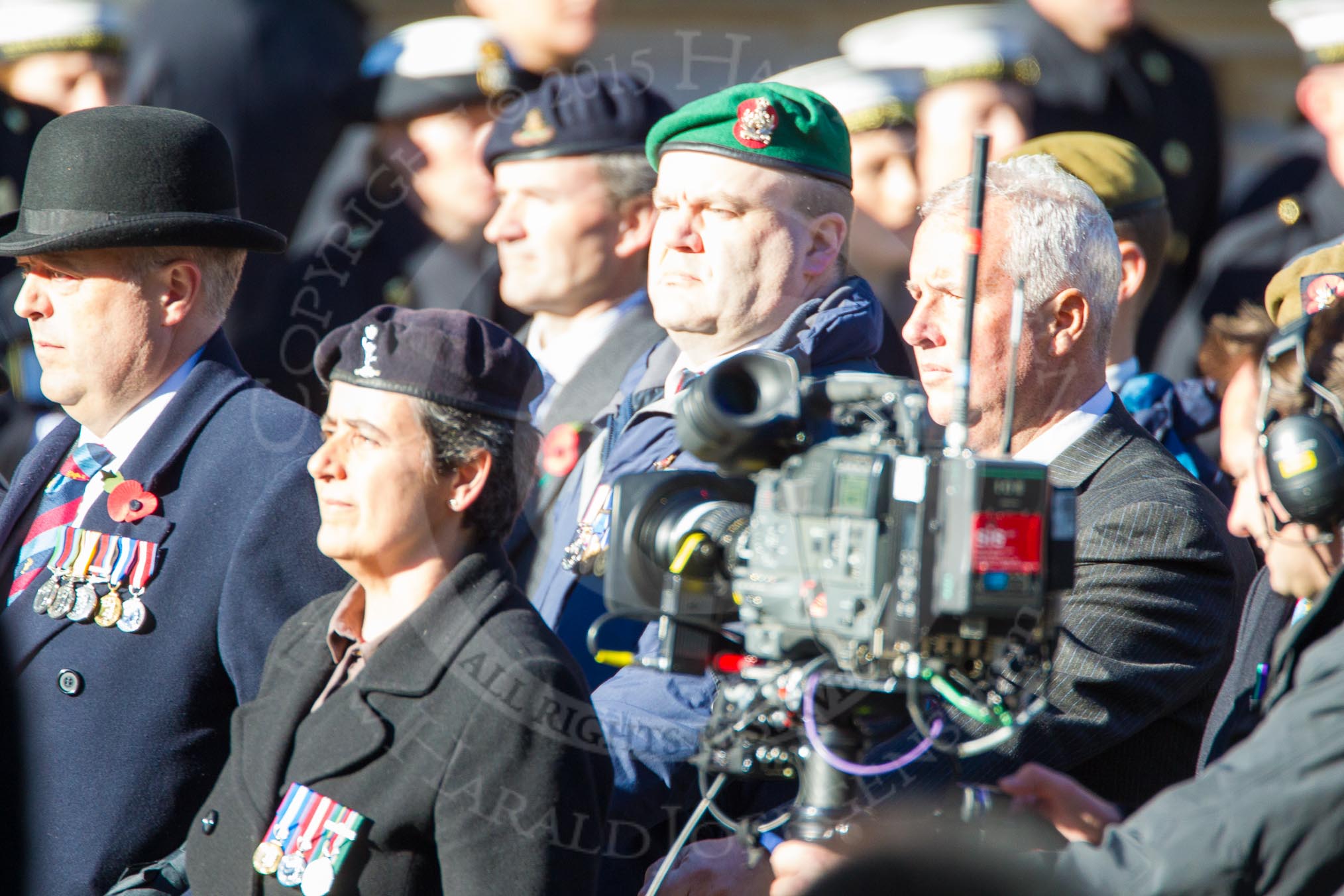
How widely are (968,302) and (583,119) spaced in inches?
81.3

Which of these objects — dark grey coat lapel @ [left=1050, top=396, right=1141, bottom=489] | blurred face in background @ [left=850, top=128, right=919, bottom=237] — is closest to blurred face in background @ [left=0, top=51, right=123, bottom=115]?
blurred face in background @ [left=850, top=128, right=919, bottom=237]

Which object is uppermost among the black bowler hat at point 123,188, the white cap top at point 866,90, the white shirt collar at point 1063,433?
the white cap top at point 866,90

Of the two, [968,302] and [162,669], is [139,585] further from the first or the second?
[968,302]

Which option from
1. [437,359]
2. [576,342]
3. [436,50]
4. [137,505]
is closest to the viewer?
[437,359]

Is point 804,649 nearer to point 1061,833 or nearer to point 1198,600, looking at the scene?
point 1061,833

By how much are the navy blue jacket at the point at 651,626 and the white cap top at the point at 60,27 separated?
2548 mm

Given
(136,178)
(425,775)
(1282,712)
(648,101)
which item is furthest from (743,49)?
(1282,712)

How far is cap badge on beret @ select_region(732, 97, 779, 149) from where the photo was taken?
329 centimetres

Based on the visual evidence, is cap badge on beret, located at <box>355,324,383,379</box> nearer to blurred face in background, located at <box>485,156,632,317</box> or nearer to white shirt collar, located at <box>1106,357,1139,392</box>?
blurred face in background, located at <box>485,156,632,317</box>

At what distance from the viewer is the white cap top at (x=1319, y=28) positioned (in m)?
4.75

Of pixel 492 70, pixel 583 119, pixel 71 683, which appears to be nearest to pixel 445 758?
pixel 71 683

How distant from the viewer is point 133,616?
305 cm

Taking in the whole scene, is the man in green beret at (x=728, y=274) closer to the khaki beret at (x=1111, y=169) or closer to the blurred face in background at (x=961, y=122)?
the khaki beret at (x=1111, y=169)

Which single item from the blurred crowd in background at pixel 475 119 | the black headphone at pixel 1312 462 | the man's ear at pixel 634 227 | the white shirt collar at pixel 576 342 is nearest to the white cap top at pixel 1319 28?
the blurred crowd in background at pixel 475 119
